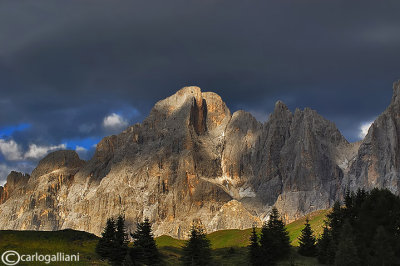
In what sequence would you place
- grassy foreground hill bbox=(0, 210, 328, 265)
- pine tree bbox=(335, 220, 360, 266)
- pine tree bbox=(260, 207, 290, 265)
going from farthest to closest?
pine tree bbox=(260, 207, 290, 265)
pine tree bbox=(335, 220, 360, 266)
grassy foreground hill bbox=(0, 210, 328, 265)

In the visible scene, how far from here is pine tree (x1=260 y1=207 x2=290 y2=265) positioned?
99.2m

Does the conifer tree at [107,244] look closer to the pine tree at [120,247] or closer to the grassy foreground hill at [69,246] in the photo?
the pine tree at [120,247]

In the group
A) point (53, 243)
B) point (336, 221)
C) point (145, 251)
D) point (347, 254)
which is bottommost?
point (347, 254)

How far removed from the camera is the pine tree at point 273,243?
99206 millimetres

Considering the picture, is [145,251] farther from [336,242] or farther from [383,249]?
[383,249]

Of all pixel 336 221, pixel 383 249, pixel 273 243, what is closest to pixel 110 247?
pixel 273 243

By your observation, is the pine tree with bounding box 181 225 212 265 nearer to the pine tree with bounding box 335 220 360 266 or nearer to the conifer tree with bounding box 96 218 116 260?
the conifer tree with bounding box 96 218 116 260

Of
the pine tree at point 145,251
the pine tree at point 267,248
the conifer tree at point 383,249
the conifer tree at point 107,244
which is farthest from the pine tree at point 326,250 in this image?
the conifer tree at point 107,244

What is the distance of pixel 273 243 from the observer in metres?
103

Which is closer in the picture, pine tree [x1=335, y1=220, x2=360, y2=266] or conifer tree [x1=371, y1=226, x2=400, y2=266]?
conifer tree [x1=371, y1=226, x2=400, y2=266]

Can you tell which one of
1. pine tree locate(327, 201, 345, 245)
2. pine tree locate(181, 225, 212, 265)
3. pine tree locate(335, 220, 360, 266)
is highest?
pine tree locate(327, 201, 345, 245)

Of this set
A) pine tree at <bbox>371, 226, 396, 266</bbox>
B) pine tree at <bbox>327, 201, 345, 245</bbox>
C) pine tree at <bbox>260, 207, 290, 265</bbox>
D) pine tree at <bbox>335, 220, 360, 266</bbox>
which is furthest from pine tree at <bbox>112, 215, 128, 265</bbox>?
pine tree at <bbox>371, 226, 396, 266</bbox>

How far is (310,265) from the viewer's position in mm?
100125

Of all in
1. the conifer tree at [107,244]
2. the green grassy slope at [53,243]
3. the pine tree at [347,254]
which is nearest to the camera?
the green grassy slope at [53,243]
